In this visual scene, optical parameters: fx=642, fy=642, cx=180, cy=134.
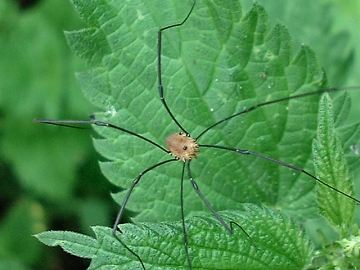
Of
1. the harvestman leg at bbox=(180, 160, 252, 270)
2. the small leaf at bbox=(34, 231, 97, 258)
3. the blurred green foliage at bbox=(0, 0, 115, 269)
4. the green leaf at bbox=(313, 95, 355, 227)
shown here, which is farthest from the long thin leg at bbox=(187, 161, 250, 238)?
the blurred green foliage at bbox=(0, 0, 115, 269)

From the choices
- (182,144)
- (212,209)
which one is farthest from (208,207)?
(182,144)

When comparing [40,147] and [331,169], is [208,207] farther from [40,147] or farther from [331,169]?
[40,147]

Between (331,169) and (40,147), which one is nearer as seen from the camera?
(331,169)

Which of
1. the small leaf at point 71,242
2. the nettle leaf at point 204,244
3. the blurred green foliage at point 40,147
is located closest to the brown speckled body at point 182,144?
the nettle leaf at point 204,244

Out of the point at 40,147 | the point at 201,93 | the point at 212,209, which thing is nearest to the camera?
the point at 212,209

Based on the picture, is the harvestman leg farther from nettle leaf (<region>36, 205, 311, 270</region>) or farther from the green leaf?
the green leaf

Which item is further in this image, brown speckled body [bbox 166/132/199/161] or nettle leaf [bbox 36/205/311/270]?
brown speckled body [bbox 166/132/199/161]
